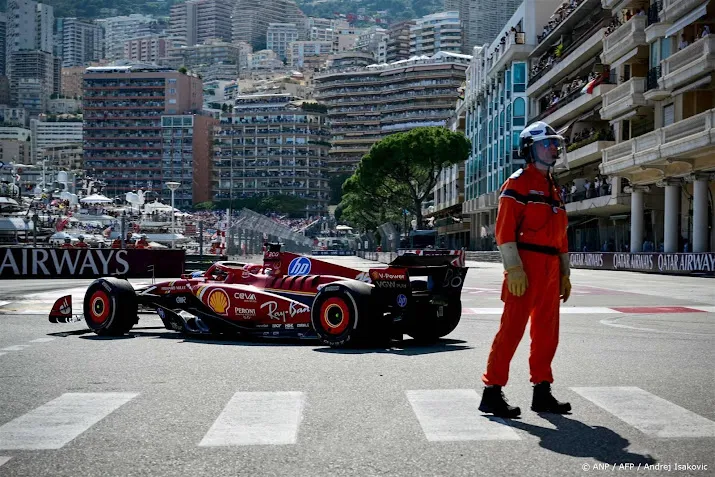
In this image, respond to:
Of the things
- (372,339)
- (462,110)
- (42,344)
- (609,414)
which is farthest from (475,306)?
(462,110)

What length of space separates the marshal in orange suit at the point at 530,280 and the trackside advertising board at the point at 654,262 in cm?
2629

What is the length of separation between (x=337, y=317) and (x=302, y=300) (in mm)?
847

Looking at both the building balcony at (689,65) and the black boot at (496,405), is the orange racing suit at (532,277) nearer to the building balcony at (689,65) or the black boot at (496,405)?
the black boot at (496,405)

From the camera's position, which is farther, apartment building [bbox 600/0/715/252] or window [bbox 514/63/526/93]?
window [bbox 514/63/526/93]

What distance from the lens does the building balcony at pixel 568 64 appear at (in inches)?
2191

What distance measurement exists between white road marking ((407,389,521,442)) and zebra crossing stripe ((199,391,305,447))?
0.81 meters

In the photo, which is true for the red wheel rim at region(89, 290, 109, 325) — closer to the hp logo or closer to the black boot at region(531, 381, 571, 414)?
the hp logo

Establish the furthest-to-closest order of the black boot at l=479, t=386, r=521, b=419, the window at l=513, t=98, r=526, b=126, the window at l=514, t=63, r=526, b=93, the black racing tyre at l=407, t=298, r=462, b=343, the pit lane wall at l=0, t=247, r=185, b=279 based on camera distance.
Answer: the window at l=514, t=63, r=526, b=93 < the window at l=513, t=98, r=526, b=126 < the pit lane wall at l=0, t=247, r=185, b=279 < the black racing tyre at l=407, t=298, r=462, b=343 < the black boot at l=479, t=386, r=521, b=419

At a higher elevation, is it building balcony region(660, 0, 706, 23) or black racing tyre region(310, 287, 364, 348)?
building balcony region(660, 0, 706, 23)

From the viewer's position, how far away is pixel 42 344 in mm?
11227

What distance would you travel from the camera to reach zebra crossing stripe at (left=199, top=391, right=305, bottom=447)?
5.65 metres

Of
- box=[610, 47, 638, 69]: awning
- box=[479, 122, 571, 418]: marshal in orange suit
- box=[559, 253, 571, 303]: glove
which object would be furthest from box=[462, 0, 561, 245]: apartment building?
box=[479, 122, 571, 418]: marshal in orange suit

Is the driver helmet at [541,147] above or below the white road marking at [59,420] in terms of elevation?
above

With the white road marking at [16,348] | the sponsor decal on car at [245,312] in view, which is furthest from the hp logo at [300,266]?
the white road marking at [16,348]
